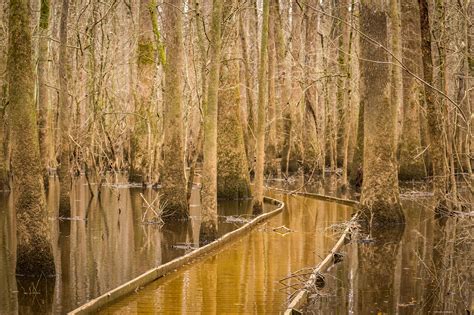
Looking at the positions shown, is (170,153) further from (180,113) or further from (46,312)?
(46,312)

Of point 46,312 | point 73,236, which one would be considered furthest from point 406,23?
point 46,312

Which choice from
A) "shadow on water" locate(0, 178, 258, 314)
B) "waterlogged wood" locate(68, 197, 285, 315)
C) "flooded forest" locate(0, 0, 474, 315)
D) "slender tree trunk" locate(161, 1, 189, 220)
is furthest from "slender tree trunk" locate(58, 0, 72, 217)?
"waterlogged wood" locate(68, 197, 285, 315)

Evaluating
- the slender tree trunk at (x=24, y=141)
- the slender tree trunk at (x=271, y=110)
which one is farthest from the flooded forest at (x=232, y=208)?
the slender tree trunk at (x=271, y=110)

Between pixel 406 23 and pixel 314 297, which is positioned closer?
pixel 314 297

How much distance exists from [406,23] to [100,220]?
13.0 metres

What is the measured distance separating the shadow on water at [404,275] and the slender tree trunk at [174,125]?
3860 mm

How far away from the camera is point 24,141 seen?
8898 mm

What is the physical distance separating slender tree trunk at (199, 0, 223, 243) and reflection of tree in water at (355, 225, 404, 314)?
2383 mm

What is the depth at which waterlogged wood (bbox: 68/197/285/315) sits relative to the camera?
7258mm

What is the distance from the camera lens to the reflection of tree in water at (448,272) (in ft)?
25.6

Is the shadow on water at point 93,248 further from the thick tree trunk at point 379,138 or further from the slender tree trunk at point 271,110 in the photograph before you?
the slender tree trunk at point 271,110

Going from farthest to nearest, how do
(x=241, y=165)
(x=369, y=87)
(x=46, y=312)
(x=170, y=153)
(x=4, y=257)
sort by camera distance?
1. (x=241, y=165)
2. (x=170, y=153)
3. (x=369, y=87)
4. (x=4, y=257)
5. (x=46, y=312)

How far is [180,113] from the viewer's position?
15.0m

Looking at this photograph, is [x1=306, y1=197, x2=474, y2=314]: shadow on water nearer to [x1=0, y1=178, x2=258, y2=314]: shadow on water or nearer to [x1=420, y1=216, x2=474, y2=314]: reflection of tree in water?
[x1=420, y1=216, x2=474, y2=314]: reflection of tree in water
